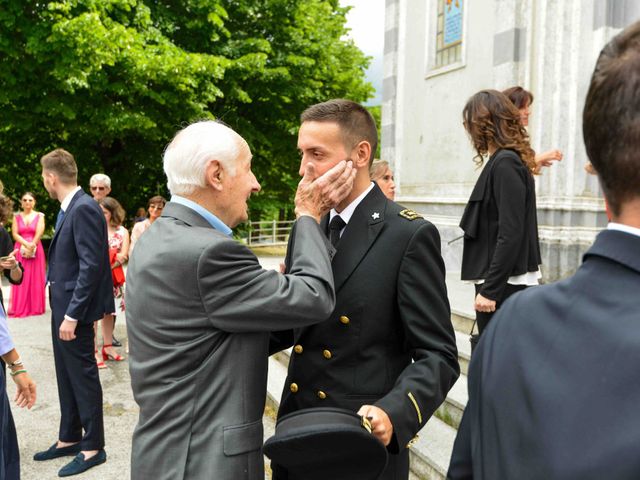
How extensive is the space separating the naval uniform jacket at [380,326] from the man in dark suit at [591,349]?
95cm

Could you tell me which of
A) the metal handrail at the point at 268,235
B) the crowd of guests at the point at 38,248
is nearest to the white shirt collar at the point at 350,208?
the crowd of guests at the point at 38,248

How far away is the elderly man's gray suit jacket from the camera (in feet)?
6.12

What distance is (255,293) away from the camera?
1.86 m

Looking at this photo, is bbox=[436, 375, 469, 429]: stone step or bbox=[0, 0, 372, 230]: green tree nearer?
bbox=[436, 375, 469, 429]: stone step

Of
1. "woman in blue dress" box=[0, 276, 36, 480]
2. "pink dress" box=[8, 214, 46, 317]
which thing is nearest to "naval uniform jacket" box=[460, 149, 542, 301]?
"woman in blue dress" box=[0, 276, 36, 480]

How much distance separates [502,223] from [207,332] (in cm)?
207

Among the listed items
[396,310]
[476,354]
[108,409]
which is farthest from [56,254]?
[476,354]

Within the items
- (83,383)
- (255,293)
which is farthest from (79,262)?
(255,293)

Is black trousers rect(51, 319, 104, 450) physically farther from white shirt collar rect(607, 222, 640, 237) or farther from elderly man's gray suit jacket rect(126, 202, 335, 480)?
white shirt collar rect(607, 222, 640, 237)

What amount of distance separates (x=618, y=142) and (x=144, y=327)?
1554 mm

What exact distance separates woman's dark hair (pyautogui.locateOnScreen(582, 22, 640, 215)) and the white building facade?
5257 millimetres

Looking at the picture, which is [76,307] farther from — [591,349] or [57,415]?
[591,349]

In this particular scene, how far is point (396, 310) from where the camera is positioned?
2.06m

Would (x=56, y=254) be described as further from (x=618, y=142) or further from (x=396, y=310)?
(x=618, y=142)
